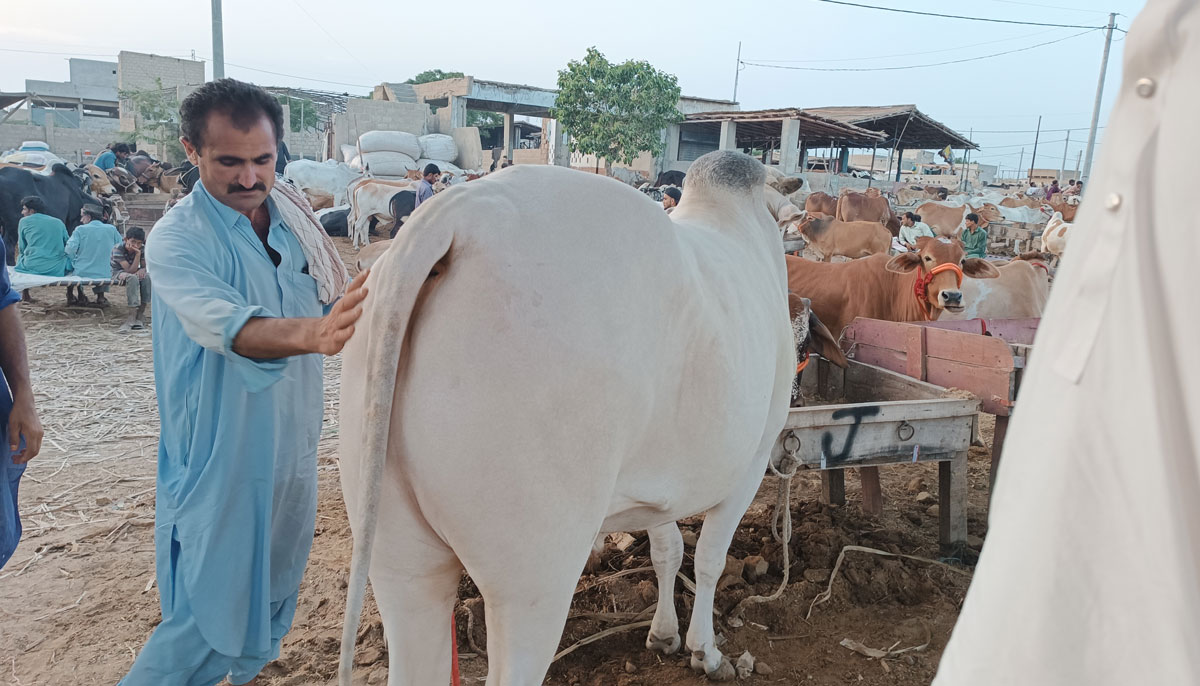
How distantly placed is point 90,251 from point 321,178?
37.4 ft

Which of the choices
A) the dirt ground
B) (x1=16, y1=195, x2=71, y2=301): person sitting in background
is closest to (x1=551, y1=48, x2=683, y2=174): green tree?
(x1=16, y1=195, x2=71, y2=301): person sitting in background

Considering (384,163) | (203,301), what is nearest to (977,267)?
(203,301)

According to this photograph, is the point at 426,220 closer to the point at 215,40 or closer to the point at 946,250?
the point at 946,250

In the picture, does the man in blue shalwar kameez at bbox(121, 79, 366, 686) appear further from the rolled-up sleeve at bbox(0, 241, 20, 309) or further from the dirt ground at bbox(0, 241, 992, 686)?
the dirt ground at bbox(0, 241, 992, 686)

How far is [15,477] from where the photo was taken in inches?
86.1

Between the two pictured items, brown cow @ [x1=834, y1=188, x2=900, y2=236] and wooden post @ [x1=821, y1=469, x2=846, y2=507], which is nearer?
wooden post @ [x1=821, y1=469, x2=846, y2=507]

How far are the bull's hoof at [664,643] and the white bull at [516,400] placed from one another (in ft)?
3.86

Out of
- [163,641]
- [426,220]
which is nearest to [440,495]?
[426,220]

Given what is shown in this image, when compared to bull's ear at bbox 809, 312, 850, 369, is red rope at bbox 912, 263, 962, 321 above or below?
above

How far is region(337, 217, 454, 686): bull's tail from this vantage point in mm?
1408

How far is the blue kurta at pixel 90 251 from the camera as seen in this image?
845 centimetres

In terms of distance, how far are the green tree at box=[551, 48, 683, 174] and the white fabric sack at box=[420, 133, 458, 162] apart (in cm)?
412

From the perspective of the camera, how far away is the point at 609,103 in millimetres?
23750

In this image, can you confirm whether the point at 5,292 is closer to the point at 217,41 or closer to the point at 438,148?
the point at 217,41
